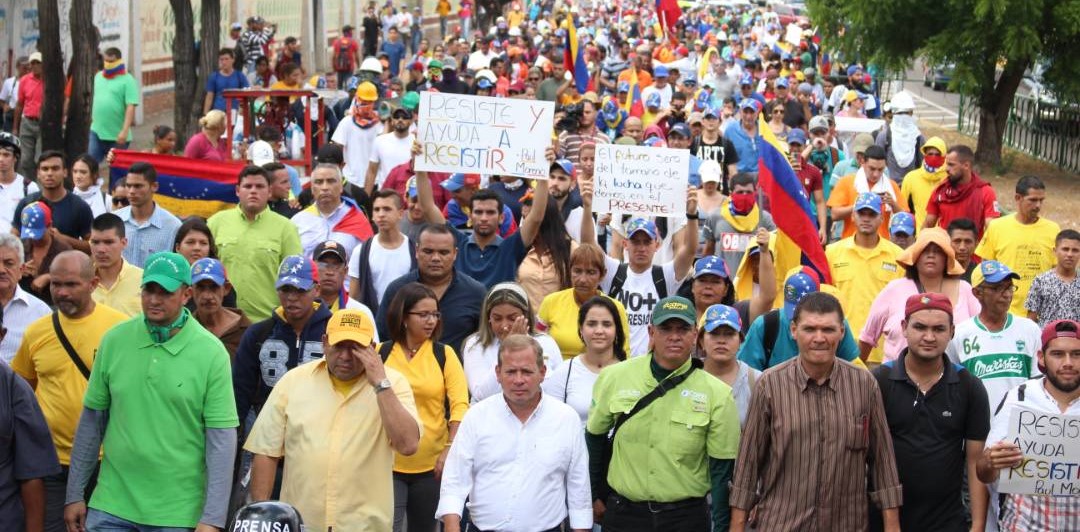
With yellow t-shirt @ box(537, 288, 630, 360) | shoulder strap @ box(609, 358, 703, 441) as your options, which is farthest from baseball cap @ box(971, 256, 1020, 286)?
shoulder strap @ box(609, 358, 703, 441)

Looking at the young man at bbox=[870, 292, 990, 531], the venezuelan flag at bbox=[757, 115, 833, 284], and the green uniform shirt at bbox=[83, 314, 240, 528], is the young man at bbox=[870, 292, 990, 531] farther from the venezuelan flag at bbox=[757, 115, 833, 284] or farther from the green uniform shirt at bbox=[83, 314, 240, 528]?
the venezuelan flag at bbox=[757, 115, 833, 284]

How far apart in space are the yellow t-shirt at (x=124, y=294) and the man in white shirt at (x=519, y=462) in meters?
2.69

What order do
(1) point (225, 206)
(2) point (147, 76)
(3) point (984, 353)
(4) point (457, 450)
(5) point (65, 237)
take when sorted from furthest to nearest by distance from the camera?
(2) point (147, 76) < (1) point (225, 206) < (5) point (65, 237) < (3) point (984, 353) < (4) point (457, 450)

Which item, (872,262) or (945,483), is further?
(872,262)

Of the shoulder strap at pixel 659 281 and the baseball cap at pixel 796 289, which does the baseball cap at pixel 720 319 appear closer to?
the baseball cap at pixel 796 289

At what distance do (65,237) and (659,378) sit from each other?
4.83 m

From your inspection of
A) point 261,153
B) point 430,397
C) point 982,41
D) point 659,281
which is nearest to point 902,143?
point 261,153

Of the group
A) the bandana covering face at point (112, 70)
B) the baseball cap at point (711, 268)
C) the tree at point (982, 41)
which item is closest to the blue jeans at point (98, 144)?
the bandana covering face at point (112, 70)

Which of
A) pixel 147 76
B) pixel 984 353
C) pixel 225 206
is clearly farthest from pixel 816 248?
pixel 147 76

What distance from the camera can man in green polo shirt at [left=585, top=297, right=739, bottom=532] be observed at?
23.3ft

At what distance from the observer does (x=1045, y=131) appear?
88.8ft

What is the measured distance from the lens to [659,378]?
23.7 ft

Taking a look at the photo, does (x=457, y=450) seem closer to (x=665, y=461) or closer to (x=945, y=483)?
(x=665, y=461)

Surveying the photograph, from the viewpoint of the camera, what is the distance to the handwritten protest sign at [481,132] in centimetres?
1123
